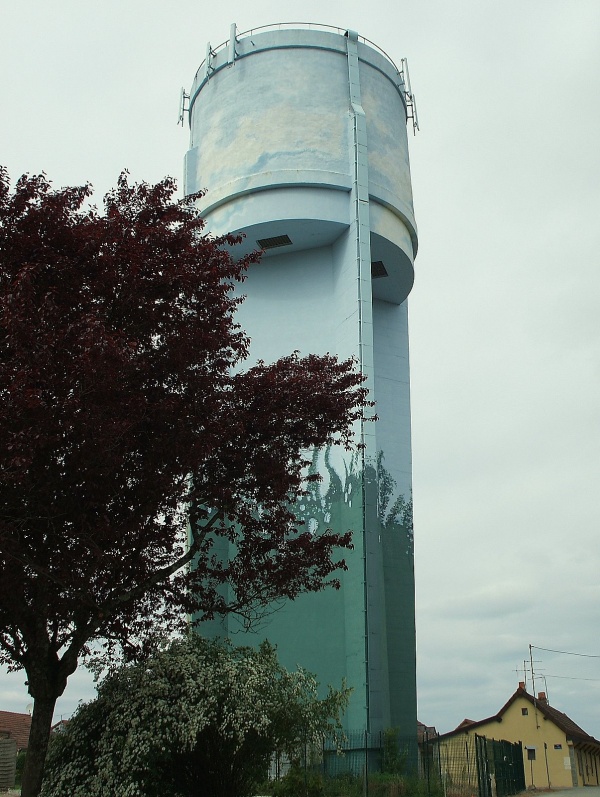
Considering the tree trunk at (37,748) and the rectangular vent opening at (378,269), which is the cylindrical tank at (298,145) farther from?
the tree trunk at (37,748)

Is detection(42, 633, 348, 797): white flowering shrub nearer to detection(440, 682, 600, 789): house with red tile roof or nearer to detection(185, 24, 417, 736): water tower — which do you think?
detection(185, 24, 417, 736): water tower

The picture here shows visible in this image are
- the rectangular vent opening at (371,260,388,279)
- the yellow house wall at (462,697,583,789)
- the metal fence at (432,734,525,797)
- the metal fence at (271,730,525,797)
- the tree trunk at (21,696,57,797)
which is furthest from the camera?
the yellow house wall at (462,697,583,789)

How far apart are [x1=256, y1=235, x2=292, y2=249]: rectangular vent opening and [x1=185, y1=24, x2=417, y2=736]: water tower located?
2.5 inches

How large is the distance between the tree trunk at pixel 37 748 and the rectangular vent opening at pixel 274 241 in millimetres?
18141

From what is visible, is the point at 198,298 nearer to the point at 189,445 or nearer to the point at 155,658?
the point at 189,445

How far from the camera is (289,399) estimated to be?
41.3 feet

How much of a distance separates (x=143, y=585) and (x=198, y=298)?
158 inches

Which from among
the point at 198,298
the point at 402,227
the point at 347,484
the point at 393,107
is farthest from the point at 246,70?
the point at 198,298

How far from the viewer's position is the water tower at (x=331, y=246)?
2423 cm

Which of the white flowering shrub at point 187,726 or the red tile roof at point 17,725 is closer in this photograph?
the white flowering shrub at point 187,726

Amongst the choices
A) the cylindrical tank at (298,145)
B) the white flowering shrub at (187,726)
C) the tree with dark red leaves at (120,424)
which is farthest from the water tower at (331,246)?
the tree with dark red leaves at (120,424)

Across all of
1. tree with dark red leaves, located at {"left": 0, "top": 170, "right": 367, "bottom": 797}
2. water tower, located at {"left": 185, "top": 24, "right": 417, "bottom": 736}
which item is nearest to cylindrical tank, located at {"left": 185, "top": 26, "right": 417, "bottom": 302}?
water tower, located at {"left": 185, "top": 24, "right": 417, "bottom": 736}

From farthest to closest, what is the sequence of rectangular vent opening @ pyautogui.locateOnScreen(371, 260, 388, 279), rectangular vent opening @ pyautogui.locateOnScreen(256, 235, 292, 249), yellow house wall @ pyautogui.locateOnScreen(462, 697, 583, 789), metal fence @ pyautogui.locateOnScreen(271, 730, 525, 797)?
yellow house wall @ pyautogui.locateOnScreen(462, 697, 583, 789) < rectangular vent opening @ pyautogui.locateOnScreen(371, 260, 388, 279) < rectangular vent opening @ pyautogui.locateOnScreen(256, 235, 292, 249) < metal fence @ pyautogui.locateOnScreen(271, 730, 525, 797)

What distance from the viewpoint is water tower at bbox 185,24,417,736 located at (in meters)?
24.2
